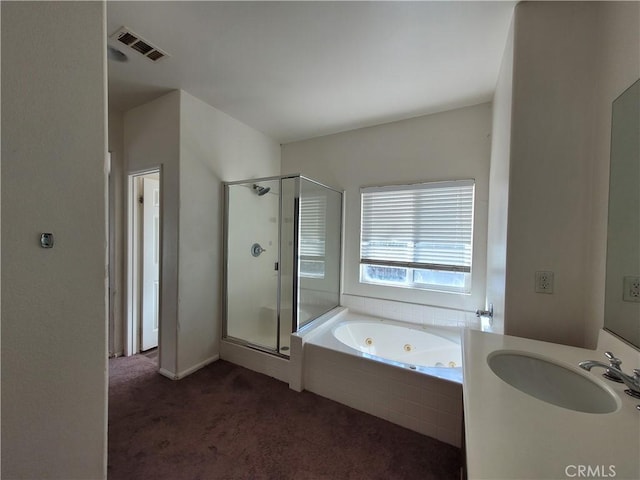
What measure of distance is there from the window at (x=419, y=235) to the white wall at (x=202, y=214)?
5.21 ft

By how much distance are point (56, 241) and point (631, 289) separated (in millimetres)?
2167

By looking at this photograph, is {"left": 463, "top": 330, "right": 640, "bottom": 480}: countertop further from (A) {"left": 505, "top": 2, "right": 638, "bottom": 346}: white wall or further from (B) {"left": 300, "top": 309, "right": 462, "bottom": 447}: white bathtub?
(B) {"left": 300, "top": 309, "right": 462, "bottom": 447}: white bathtub

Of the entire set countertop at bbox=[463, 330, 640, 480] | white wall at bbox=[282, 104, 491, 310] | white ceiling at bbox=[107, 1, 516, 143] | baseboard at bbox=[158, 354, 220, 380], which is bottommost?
baseboard at bbox=[158, 354, 220, 380]

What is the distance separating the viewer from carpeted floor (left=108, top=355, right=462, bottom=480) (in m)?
1.41

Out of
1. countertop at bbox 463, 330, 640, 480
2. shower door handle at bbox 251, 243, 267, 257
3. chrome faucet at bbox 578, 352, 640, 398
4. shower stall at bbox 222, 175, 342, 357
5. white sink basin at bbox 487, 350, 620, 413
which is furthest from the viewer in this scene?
shower door handle at bbox 251, 243, 267, 257

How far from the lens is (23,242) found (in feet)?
2.70

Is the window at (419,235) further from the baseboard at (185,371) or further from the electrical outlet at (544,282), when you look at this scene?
the baseboard at (185,371)

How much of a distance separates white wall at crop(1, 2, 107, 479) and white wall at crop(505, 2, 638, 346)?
1.96 metres

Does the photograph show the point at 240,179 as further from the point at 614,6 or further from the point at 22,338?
the point at 614,6

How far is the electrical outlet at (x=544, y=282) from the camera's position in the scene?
1.30 meters

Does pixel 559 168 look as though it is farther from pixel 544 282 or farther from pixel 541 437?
pixel 541 437

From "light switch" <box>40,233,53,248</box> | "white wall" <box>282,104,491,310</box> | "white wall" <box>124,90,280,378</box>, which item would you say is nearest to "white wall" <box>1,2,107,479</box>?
"light switch" <box>40,233,53,248</box>

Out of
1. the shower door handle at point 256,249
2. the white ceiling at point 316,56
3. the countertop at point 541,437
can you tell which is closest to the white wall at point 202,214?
the white ceiling at point 316,56

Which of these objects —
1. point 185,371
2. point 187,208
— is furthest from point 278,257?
point 185,371
